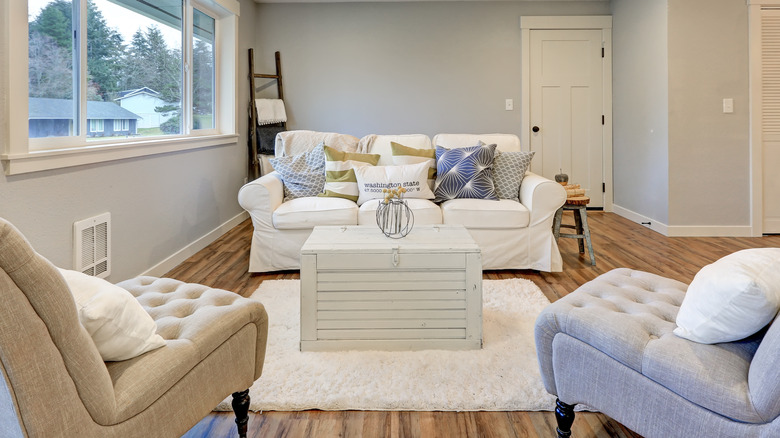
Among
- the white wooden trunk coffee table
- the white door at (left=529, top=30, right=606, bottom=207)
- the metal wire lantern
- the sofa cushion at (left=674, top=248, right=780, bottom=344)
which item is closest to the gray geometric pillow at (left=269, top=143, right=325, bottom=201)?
the metal wire lantern

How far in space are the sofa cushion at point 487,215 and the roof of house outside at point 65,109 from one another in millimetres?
→ 2088

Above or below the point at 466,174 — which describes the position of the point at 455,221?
below

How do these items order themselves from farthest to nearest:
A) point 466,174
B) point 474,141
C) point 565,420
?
point 474,141 < point 466,174 < point 565,420

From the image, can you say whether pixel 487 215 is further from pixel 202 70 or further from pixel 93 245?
pixel 202 70

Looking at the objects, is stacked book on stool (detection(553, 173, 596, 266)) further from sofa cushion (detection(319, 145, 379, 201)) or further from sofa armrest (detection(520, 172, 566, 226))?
sofa cushion (detection(319, 145, 379, 201))

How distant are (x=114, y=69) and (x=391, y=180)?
1.82 m

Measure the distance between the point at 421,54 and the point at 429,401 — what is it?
4.77 meters

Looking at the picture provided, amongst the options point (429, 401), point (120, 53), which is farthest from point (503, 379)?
point (120, 53)

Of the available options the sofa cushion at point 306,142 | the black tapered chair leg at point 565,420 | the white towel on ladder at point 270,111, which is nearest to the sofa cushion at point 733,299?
the black tapered chair leg at point 565,420

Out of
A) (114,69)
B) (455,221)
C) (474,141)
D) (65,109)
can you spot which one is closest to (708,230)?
(474,141)

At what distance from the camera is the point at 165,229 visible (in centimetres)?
355

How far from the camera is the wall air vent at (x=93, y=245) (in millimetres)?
2533

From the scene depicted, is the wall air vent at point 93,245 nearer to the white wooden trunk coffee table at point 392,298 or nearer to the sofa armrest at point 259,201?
the sofa armrest at point 259,201

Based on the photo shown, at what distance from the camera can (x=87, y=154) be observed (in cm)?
261
